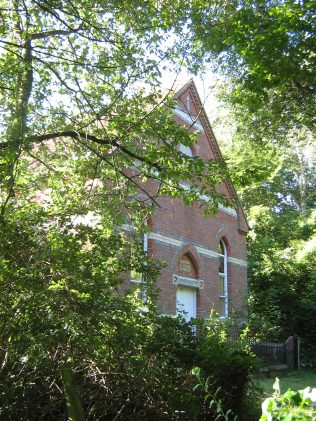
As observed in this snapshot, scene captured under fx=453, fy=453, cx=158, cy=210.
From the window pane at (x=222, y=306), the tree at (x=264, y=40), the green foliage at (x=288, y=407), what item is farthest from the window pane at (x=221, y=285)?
the green foliage at (x=288, y=407)

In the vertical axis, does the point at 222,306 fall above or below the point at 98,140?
below

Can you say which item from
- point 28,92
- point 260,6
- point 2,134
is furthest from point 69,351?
point 260,6

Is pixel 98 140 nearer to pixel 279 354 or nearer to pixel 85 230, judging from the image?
pixel 85 230

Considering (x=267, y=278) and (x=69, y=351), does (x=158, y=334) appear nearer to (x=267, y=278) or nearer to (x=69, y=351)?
(x=69, y=351)

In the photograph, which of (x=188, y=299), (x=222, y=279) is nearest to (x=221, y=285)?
(x=222, y=279)

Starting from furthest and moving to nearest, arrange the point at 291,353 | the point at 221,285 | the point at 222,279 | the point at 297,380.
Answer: the point at 222,279
the point at 221,285
the point at 291,353
the point at 297,380

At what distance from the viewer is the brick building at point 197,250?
15766 millimetres

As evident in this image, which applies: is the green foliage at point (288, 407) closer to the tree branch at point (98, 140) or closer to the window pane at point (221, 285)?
the tree branch at point (98, 140)

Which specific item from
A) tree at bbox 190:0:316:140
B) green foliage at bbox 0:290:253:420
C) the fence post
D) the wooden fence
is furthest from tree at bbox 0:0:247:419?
the fence post

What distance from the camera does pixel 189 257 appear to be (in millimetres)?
17531

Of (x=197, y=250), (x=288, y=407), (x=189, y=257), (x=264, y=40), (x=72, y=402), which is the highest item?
(x=264, y=40)

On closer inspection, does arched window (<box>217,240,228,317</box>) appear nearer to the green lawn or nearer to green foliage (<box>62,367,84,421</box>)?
the green lawn

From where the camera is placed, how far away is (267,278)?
22.5 meters

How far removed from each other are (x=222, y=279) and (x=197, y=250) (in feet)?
9.53
